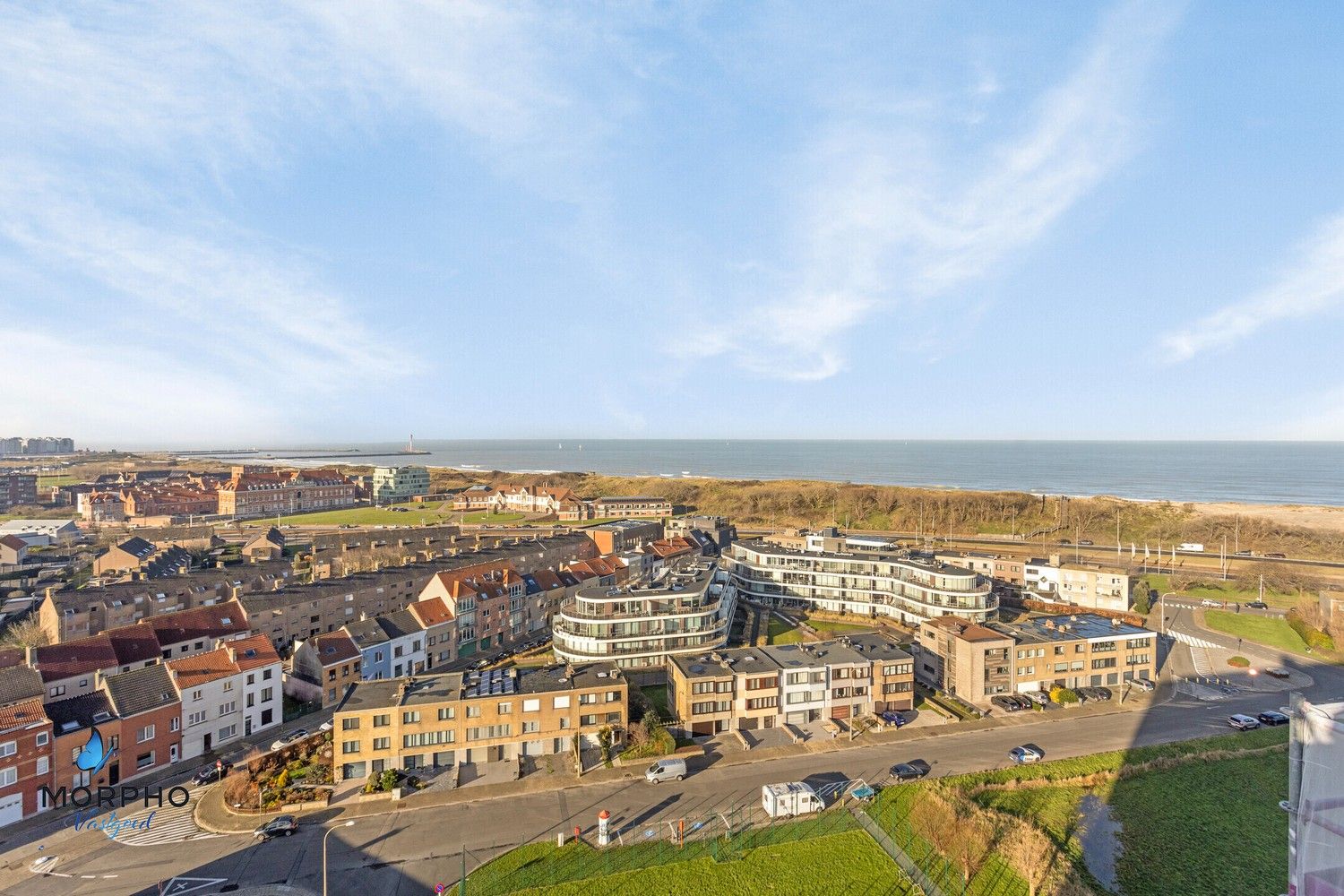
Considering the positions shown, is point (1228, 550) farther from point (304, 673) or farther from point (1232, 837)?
point (304, 673)

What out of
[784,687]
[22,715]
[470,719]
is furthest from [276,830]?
[784,687]

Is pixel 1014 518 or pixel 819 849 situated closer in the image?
pixel 819 849

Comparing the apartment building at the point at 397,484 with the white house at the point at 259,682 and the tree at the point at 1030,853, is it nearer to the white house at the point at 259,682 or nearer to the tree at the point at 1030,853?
the white house at the point at 259,682

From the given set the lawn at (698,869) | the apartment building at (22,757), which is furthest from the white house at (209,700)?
the lawn at (698,869)

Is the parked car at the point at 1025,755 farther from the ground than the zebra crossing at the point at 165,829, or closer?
farther from the ground

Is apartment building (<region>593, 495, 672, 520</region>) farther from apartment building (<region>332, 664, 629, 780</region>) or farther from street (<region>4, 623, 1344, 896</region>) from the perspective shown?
street (<region>4, 623, 1344, 896</region>)

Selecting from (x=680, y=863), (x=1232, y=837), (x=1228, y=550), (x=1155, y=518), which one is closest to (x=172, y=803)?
(x=680, y=863)

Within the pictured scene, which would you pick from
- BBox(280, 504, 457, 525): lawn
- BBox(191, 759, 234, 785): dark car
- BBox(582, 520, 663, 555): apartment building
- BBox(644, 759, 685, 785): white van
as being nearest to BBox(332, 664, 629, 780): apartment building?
BBox(644, 759, 685, 785): white van
